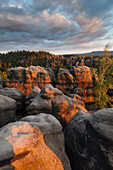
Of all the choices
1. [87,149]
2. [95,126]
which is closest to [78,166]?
[87,149]

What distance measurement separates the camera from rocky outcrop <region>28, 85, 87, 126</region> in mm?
10281

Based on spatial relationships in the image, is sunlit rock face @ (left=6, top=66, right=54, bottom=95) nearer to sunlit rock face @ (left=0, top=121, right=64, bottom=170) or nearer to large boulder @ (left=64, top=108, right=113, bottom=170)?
sunlit rock face @ (left=0, top=121, right=64, bottom=170)

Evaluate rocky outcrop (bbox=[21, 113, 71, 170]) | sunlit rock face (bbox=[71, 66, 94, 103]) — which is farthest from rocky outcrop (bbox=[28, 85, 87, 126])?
sunlit rock face (bbox=[71, 66, 94, 103])

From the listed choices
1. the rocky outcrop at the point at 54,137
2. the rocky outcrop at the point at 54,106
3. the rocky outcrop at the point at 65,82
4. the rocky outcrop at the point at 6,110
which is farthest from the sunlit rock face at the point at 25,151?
the rocky outcrop at the point at 65,82

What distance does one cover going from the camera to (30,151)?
160 inches

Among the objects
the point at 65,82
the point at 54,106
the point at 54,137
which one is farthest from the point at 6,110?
the point at 65,82

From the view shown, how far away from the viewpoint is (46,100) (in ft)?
35.1

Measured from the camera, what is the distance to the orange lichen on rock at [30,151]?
3.82 meters

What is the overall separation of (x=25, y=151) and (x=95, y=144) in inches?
122

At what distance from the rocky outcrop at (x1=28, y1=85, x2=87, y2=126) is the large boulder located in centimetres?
543

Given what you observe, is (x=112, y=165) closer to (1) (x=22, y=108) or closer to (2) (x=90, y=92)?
(1) (x=22, y=108)

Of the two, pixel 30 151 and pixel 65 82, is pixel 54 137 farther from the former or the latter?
pixel 65 82

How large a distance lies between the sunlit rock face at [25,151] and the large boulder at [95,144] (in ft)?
3.42

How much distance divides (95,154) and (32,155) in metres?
2.78
